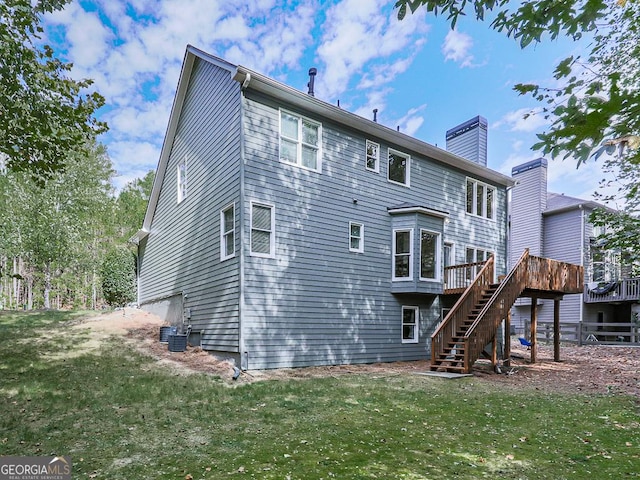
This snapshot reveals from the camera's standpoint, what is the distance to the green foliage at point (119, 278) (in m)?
22.2

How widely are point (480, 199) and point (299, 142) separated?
29.7 feet

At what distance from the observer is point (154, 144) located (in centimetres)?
3531

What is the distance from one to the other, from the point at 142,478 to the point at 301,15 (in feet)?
41.5

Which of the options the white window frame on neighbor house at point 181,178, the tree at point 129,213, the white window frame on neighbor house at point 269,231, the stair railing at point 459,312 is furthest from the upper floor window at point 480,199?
the tree at point 129,213

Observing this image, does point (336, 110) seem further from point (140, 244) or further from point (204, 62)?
point (140, 244)

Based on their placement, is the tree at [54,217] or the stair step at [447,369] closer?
the stair step at [447,369]

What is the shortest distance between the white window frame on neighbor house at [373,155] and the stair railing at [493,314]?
5349 mm

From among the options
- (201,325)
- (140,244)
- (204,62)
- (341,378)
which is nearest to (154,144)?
(140,244)

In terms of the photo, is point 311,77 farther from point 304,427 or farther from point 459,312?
point 304,427

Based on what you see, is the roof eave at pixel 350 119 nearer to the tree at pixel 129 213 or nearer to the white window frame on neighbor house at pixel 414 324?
the white window frame on neighbor house at pixel 414 324

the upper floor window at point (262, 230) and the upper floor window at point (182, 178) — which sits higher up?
Answer: the upper floor window at point (182, 178)

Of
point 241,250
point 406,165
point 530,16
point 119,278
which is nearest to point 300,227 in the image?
point 241,250

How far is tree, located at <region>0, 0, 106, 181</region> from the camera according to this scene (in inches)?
295

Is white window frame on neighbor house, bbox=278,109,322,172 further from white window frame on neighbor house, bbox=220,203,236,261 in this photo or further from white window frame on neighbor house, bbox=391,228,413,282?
white window frame on neighbor house, bbox=391,228,413,282
